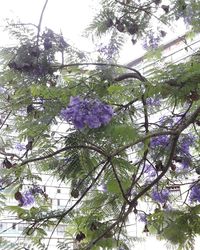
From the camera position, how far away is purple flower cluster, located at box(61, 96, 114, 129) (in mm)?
1242

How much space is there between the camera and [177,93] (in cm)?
127

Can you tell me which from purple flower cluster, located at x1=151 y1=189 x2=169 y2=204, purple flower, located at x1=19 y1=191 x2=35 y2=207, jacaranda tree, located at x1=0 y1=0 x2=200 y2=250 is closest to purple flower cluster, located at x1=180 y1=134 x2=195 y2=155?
jacaranda tree, located at x1=0 y1=0 x2=200 y2=250

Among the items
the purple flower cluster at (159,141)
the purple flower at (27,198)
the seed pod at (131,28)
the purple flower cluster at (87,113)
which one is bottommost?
the purple flower at (27,198)

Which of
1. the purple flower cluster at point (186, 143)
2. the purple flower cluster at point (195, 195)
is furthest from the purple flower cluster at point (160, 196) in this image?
the purple flower cluster at point (186, 143)

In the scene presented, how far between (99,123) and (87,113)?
42 millimetres

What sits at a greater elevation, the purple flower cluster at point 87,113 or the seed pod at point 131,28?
the seed pod at point 131,28

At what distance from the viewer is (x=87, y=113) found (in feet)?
4.10

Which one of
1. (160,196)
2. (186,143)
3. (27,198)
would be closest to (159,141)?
(186,143)

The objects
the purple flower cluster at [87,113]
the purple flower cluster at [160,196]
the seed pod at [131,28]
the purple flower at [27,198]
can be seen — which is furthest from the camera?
the purple flower cluster at [160,196]

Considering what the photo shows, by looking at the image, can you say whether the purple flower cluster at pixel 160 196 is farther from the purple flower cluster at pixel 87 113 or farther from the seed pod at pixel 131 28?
the purple flower cluster at pixel 87 113

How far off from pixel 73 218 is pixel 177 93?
2.31ft

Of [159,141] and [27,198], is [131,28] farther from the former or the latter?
[27,198]

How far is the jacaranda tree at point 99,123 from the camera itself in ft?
4.18

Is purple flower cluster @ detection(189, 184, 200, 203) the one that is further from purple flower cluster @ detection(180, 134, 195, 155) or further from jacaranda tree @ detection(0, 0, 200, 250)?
purple flower cluster @ detection(180, 134, 195, 155)
